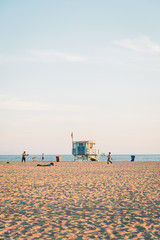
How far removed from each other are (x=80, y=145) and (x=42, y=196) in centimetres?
4584

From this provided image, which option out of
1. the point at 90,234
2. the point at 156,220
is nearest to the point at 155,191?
the point at 156,220

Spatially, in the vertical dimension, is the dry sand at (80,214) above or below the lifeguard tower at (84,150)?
below

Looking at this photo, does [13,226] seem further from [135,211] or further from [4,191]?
[4,191]

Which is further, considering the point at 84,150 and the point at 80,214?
the point at 84,150

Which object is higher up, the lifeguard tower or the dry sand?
the lifeguard tower

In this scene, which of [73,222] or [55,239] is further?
[73,222]

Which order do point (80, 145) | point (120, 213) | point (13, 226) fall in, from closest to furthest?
point (13, 226) < point (120, 213) < point (80, 145)

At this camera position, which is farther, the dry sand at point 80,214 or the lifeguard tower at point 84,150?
the lifeguard tower at point 84,150

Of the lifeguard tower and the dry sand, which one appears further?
the lifeguard tower

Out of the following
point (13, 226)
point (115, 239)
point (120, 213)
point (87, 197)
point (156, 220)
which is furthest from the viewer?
point (87, 197)

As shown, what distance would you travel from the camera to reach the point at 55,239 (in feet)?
21.4

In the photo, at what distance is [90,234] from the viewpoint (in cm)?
691

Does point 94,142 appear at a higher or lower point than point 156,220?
higher

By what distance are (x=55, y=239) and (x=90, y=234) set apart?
896 millimetres
